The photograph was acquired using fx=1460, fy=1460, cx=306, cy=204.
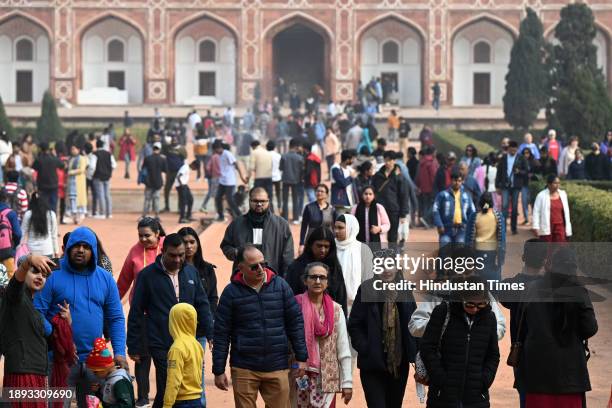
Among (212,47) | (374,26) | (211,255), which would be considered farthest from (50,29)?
(211,255)

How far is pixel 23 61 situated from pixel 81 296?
33.2 meters

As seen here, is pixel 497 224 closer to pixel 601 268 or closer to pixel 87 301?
pixel 601 268

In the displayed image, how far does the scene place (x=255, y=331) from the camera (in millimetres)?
6066

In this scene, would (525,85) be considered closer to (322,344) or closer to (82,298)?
(322,344)

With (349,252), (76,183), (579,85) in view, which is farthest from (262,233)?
(579,85)

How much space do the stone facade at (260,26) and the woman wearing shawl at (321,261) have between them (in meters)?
30.8

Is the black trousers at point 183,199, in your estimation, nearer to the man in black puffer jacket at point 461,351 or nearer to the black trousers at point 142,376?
the black trousers at point 142,376

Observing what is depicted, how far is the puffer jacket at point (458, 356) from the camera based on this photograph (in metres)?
5.62

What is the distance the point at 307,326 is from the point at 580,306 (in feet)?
4.02

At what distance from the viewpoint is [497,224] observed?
10.5 metres

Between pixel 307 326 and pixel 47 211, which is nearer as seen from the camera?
pixel 307 326

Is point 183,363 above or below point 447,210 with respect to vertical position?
below

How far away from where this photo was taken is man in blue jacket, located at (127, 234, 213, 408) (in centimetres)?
653

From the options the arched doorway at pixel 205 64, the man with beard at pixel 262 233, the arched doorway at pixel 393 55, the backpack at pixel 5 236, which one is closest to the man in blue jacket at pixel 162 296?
the man with beard at pixel 262 233
